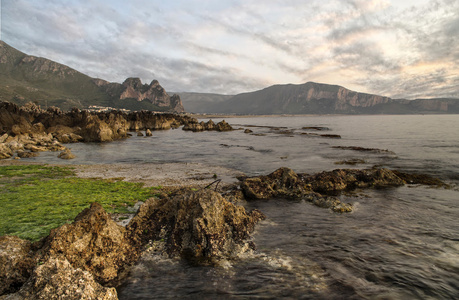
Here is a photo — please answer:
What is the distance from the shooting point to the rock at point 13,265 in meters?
5.69

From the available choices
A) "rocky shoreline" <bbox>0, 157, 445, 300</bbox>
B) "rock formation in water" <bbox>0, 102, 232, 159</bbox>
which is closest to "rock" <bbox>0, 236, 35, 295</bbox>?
"rocky shoreline" <bbox>0, 157, 445, 300</bbox>

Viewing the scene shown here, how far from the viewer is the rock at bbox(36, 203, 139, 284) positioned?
22.8 feet

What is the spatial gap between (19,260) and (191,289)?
477cm

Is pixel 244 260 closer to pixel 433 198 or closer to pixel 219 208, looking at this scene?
pixel 219 208

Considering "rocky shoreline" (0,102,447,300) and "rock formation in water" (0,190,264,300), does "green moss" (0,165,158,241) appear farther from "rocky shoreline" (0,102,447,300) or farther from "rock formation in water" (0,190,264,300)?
"rock formation in water" (0,190,264,300)

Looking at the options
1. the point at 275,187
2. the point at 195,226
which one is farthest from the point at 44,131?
the point at 195,226

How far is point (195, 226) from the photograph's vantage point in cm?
907

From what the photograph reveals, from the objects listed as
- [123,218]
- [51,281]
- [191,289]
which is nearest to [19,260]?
[51,281]

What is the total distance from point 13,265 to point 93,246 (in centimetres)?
193

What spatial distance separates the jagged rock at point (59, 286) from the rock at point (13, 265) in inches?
29.6

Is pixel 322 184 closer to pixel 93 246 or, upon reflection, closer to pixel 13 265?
pixel 93 246

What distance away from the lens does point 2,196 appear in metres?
14.3

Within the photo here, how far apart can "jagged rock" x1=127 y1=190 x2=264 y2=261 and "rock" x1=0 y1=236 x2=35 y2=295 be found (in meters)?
3.44

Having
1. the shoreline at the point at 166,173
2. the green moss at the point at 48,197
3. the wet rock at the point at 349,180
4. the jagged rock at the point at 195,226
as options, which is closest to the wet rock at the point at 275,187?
the wet rock at the point at 349,180
